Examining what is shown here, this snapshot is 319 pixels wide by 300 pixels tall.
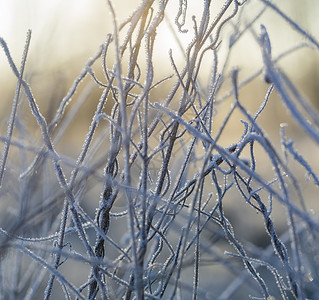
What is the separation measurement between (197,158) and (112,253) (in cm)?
440

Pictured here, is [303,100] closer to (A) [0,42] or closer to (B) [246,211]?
(A) [0,42]

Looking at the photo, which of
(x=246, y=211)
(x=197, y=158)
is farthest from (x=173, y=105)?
(x=246, y=211)

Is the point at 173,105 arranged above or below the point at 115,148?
above

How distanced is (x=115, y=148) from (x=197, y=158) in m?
0.22

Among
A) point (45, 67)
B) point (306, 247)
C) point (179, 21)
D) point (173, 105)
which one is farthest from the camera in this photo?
point (45, 67)

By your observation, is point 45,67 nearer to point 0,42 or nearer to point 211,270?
point 0,42

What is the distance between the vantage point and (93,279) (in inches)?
33.9

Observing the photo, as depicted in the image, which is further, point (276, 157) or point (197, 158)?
point (197, 158)

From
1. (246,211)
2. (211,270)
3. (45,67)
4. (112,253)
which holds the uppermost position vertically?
(246,211)

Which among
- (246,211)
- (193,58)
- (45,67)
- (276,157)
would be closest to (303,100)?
(276,157)

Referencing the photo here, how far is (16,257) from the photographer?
1134mm

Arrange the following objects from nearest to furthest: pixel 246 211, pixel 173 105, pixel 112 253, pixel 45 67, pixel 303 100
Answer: pixel 303 100 → pixel 173 105 → pixel 45 67 → pixel 112 253 → pixel 246 211

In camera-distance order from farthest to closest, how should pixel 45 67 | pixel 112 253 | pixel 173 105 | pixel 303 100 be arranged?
pixel 112 253 → pixel 45 67 → pixel 173 105 → pixel 303 100

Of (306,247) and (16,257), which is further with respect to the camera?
(16,257)
